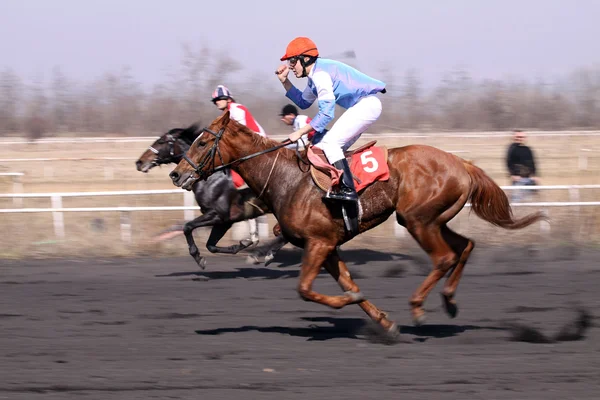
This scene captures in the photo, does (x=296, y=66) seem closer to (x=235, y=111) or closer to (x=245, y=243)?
(x=235, y=111)

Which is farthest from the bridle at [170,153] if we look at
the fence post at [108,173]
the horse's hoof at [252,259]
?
the fence post at [108,173]

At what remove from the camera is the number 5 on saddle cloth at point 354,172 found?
232 inches

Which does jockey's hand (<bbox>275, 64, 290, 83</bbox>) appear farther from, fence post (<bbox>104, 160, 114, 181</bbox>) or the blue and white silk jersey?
fence post (<bbox>104, 160, 114, 181</bbox>)

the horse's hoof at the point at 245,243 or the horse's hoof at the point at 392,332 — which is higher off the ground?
the horse's hoof at the point at 392,332

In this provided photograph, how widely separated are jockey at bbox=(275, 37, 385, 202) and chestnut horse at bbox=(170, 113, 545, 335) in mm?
255

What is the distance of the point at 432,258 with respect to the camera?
6.12m

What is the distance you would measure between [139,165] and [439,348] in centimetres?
513

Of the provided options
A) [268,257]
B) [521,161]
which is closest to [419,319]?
[268,257]

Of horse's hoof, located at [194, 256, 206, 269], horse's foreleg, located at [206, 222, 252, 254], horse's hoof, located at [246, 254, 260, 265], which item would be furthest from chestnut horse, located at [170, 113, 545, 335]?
horse's hoof, located at [246, 254, 260, 265]

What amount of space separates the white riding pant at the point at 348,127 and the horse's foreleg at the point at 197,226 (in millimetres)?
3455

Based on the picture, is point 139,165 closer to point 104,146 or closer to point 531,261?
point 531,261

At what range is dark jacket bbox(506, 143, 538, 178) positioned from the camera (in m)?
11.5

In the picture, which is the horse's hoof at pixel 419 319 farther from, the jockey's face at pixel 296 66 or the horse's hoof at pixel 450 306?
the jockey's face at pixel 296 66

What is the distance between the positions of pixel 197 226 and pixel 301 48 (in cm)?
386
